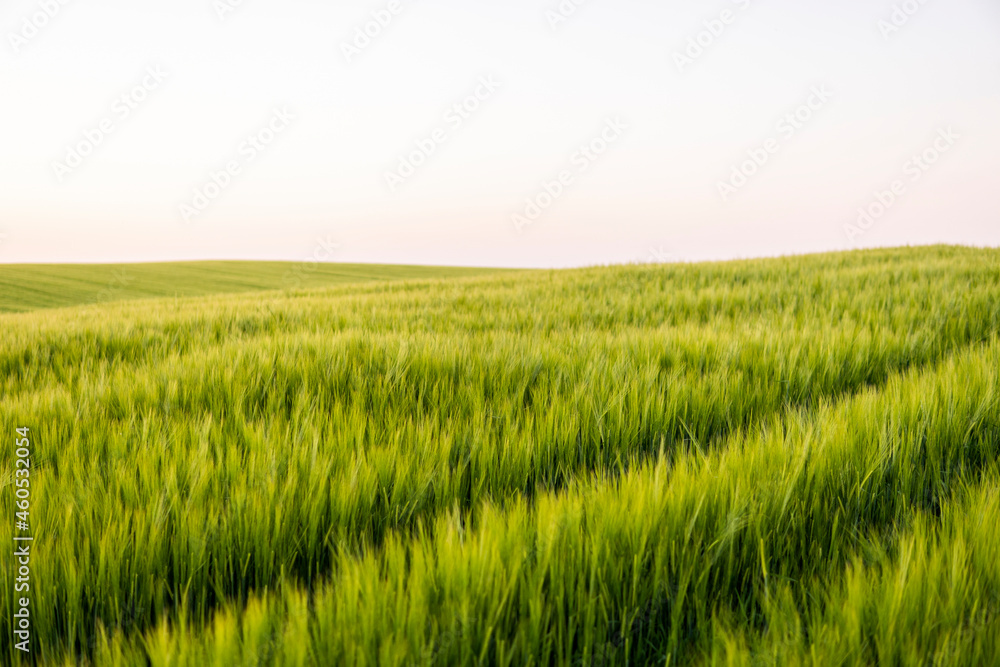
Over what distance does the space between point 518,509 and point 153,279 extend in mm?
32036

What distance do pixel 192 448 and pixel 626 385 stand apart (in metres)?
1.12

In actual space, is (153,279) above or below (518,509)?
above

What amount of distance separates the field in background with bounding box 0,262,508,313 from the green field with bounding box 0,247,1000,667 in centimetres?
1597

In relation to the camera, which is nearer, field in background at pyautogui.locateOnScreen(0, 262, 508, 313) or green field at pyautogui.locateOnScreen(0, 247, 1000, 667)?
green field at pyautogui.locateOnScreen(0, 247, 1000, 667)

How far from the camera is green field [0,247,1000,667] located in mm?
635

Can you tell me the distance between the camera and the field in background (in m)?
20.2

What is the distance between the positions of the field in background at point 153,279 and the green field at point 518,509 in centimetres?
1597

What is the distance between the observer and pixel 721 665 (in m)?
0.59

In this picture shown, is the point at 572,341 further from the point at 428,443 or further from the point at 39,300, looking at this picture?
the point at 39,300

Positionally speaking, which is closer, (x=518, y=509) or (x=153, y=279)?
(x=518, y=509)

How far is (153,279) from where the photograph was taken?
27.0 metres

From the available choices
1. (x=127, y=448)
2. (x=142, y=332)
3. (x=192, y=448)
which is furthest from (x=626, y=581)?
(x=142, y=332)

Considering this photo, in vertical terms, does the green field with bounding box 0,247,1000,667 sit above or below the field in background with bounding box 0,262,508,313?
below

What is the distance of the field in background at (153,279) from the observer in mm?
20203
